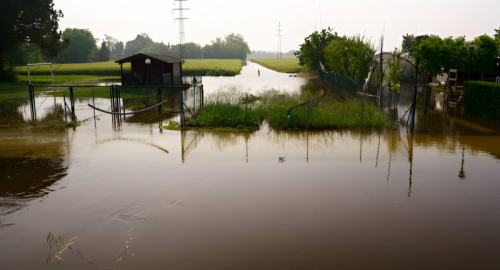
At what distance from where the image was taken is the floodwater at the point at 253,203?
7.77 metres

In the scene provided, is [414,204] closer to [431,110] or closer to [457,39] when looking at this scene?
[431,110]

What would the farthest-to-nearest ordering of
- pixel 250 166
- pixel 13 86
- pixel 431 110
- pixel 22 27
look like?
pixel 22 27 < pixel 13 86 < pixel 431 110 < pixel 250 166

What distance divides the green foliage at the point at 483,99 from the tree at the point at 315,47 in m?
38.3

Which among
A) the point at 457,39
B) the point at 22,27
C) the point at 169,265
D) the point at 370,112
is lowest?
the point at 169,265

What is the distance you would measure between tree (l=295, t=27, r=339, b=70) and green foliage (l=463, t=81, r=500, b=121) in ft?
126

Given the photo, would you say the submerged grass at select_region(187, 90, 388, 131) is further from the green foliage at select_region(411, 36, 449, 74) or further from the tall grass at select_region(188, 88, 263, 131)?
the green foliage at select_region(411, 36, 449, 74)

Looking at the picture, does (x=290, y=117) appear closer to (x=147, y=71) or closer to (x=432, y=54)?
(x=432, y=54)

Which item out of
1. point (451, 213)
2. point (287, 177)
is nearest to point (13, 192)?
point (287, 177)

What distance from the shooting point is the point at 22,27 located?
5666cm

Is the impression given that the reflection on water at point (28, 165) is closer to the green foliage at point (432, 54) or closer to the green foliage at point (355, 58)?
the green foliage at point (355, 58)

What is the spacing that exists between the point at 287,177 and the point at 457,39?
111ft

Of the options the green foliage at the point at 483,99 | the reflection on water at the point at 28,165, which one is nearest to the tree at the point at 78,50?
the reflection on water at the point at 28,165

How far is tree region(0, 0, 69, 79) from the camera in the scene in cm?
5375

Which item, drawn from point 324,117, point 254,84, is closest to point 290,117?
point 324,117
